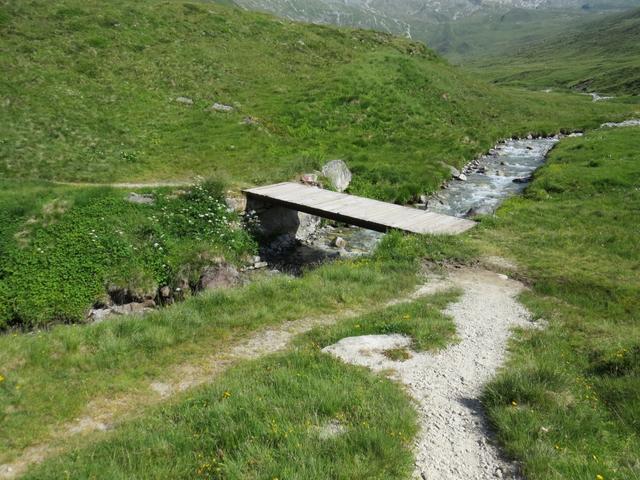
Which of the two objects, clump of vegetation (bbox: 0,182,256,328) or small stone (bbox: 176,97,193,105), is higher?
small stone (bbox: 176,97,193,105)

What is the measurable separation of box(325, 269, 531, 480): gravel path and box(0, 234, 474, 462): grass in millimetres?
1044

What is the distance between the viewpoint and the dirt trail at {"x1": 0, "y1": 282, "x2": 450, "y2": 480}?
7.57 metres

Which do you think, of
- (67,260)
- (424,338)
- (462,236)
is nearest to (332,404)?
(424,338)

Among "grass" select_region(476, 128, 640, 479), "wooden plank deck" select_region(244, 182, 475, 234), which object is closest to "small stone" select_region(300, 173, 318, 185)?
"wooden plank deck" select_region(244, 182, 475, 234)

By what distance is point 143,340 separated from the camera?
11.2 m

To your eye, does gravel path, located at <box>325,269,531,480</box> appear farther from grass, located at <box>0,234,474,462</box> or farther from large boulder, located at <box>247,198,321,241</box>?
large boulder, located at <box>247,198,321,241</box>

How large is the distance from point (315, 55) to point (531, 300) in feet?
153

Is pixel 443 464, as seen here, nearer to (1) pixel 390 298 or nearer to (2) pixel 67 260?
(1) pixel 390 298

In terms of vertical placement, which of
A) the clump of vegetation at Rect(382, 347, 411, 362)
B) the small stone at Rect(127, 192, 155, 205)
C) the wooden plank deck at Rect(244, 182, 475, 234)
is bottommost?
the small stone at Rect(127, 192, 155, 205)

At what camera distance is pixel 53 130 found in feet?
90.1

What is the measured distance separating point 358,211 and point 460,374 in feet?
39.8

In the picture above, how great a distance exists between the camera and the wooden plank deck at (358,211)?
1919 cm

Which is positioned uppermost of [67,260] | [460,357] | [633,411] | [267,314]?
[633,411]

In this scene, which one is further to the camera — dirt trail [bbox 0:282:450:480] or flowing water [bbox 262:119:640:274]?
flowing water [bbox 262:119:640:274]
